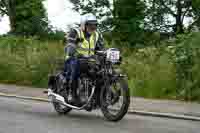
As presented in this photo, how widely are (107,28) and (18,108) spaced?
116ft

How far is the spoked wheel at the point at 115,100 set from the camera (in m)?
10.1

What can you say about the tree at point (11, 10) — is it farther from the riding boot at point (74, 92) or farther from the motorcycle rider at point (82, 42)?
the motorcycle rider at point (82, 42)

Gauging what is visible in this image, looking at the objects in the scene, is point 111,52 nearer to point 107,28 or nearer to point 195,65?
point 195,65

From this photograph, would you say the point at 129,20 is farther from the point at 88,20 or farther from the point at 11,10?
the point at 88,20

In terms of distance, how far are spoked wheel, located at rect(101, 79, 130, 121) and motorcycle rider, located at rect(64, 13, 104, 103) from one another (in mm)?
821

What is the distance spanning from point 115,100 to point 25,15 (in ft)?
160

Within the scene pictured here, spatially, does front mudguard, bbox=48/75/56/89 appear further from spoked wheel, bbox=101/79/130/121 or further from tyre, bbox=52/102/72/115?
spoked wheel, bbox=101/79/130/121

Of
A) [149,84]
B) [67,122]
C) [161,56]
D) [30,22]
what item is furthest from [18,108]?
[30,22]

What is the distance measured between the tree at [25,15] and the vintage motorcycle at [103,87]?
37.7 meters

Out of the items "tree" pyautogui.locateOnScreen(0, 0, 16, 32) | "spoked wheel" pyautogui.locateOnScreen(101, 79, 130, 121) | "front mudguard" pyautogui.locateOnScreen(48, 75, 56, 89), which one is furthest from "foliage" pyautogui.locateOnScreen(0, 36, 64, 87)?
"tree" pyautogui.locateOnScreen(0, 0, 16, 32)

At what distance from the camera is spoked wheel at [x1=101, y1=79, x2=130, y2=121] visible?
10.1 meters

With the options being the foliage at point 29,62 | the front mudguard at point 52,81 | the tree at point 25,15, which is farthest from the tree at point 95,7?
the front mudguard at point 52,81

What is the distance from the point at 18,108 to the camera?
498 inches

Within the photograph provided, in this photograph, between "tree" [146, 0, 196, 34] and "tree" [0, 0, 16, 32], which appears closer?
"tree" [146, 0, 196, 34]
